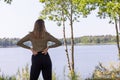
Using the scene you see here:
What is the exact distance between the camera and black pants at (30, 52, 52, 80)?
8.12 metres

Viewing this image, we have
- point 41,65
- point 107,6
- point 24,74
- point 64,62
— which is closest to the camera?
point 41,65

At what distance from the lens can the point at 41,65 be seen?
27.0 feet

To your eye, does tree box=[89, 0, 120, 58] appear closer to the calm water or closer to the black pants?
the calm water

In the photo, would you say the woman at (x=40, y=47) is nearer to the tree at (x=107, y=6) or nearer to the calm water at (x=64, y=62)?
the calm water at (x=64, y=62)

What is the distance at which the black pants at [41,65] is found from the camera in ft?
26.7

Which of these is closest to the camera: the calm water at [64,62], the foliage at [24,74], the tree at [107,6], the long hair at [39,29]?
the long hair at [39,29]

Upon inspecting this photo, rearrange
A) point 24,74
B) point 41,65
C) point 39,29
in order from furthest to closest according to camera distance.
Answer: point 24,74 < point 41,65 < point 39,29

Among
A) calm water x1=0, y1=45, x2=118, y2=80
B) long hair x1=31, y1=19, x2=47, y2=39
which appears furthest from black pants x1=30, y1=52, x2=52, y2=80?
calm water x1=0, y1=45, x2=118, y2=80

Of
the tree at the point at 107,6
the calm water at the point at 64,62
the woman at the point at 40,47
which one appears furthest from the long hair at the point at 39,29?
the tree at the point at 107,6

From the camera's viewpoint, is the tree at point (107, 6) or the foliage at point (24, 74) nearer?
the foliage at point (24, 74)

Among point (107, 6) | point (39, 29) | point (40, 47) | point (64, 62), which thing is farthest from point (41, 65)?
point (64, 62)

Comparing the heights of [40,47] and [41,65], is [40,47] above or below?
above

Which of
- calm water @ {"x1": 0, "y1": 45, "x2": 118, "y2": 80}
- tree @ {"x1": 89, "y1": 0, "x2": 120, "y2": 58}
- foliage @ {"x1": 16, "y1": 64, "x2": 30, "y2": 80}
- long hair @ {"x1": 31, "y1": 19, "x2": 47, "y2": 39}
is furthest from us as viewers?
calm water @ {"x1": 0, "y1": 45, "x2": 118, "y2": 80}

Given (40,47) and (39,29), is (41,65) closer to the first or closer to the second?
(40,47)
